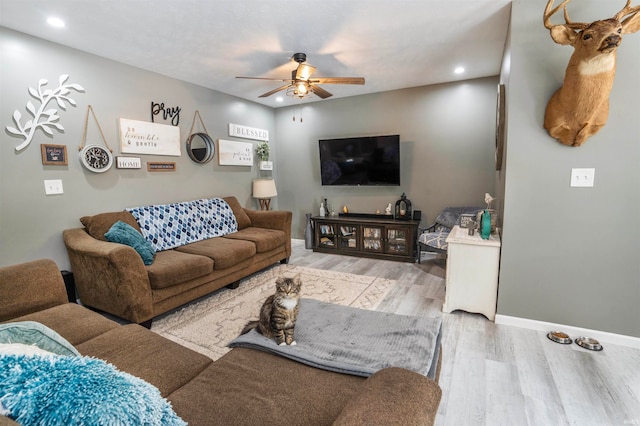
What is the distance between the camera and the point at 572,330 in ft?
7.54

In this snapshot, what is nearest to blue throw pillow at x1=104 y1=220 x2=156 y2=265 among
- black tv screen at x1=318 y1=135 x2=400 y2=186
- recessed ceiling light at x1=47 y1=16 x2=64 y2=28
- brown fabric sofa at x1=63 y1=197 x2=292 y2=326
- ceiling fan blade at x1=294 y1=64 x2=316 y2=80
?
brown fabric sofa at x1=63 y1=197 x2=292 y2=326

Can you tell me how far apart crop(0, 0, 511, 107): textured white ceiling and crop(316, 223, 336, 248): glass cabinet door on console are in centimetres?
222

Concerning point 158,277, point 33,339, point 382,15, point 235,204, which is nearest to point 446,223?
point 382,15

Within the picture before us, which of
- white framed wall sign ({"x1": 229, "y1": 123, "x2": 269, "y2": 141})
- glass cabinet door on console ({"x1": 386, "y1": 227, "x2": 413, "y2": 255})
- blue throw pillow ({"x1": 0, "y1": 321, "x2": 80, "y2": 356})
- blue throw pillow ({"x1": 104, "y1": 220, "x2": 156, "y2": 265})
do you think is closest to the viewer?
blue throw pillow ({"x1": 0, "y1": 321, "x2": 80, "y2": 356})

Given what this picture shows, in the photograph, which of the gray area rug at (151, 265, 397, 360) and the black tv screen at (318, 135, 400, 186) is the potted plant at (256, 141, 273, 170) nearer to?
the black tv screen at (318, 135, 400, 186)

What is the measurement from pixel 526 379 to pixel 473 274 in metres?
0.91

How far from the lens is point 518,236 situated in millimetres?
2398

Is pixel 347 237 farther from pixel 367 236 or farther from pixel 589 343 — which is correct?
pixel 589 343

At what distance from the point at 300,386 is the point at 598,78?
8.13 ft

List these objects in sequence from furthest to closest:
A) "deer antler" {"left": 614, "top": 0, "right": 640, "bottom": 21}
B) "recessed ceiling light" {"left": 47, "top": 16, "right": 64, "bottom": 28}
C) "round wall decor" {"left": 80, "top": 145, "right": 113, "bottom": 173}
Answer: "round wall decor" {"left": 80, "top": 145, "right": 113, "bottom": 173} → "recessed ceiling light" {"left": 47, "top": 16, "right": 64, "bottom": 28} → "deer antler" {"left": 614, "top": 0, "right": 640, "bottom": 21}

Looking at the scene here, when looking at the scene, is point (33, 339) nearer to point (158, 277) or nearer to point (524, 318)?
point (158, 277)

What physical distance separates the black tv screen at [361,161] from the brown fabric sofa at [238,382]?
3602 millimetres

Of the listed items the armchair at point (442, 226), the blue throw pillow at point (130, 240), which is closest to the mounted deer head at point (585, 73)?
the armchair at point (442, 226)

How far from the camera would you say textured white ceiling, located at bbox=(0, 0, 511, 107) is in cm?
224
